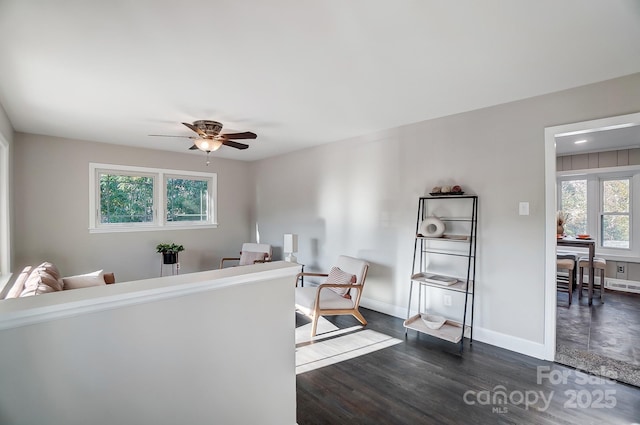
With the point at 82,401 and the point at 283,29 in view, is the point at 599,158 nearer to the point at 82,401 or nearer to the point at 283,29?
the point at 283,29

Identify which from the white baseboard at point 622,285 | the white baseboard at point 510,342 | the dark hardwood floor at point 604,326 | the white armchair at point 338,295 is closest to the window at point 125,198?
the white armchair at point 338,295

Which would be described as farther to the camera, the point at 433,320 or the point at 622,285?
the point at 622,285

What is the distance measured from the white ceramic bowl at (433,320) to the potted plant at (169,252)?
3975 mm

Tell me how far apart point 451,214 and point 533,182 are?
0.85 meters

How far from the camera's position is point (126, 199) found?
5.08 m

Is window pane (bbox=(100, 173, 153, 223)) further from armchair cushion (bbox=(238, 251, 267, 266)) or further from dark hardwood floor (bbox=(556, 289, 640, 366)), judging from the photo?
dark hardwood floor (bbox=(556, 289, 640, 366))

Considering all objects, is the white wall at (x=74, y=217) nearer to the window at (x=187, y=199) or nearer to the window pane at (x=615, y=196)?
the window at (x=187, y=199)

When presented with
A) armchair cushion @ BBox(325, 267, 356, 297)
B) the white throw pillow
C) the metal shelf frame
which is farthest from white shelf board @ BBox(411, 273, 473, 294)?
the white throw pillow

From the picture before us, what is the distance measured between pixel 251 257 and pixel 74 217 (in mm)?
2707

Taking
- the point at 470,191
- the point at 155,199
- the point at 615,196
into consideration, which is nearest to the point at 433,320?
the point at 470,191

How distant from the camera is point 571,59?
87.1 inches

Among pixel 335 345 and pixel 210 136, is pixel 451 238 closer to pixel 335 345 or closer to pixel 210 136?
pixel 335 345

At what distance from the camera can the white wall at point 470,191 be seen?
287cm

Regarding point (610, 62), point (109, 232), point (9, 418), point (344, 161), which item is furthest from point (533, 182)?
point (109, 232)
